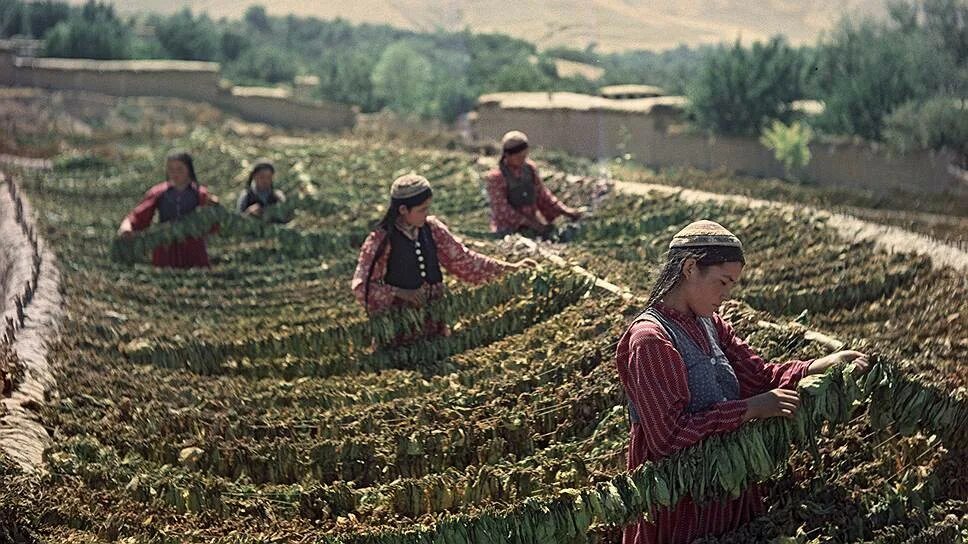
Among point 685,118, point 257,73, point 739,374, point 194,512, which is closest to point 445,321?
point 194,512

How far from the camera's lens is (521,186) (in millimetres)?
8977

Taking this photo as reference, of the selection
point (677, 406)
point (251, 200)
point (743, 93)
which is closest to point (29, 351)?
point (677, 406)

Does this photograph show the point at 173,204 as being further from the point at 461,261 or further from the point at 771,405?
the point at 771,405

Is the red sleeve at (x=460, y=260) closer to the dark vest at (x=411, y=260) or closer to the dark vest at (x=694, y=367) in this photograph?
the dark vest at (x=411, y=260)

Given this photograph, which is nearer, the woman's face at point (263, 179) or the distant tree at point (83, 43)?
the woman's face at point (263, 179)

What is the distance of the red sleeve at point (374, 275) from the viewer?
6.56 m

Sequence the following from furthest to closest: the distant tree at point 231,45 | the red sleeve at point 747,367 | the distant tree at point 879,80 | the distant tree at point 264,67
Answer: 1. the distant tree at point 231,45
2. the distant tree at point 264,67
3. the distant tree at point 879,80
4. the red sleeve at point 747,367

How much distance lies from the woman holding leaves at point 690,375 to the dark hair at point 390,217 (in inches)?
105

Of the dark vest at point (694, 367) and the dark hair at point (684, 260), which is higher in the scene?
the dark hair at point (684, 260)

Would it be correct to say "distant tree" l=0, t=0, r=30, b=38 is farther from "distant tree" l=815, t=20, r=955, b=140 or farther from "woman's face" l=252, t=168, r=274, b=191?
"woman's face" l=252, t=168, r=274, b=191

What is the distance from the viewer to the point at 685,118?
25156 millimetres

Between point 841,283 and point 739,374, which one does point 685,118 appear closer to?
point 841,283

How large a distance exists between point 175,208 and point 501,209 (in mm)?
2610

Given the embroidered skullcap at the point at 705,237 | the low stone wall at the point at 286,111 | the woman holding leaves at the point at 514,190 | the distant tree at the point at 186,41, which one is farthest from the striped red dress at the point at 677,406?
the distant tree at the point at 186,41
